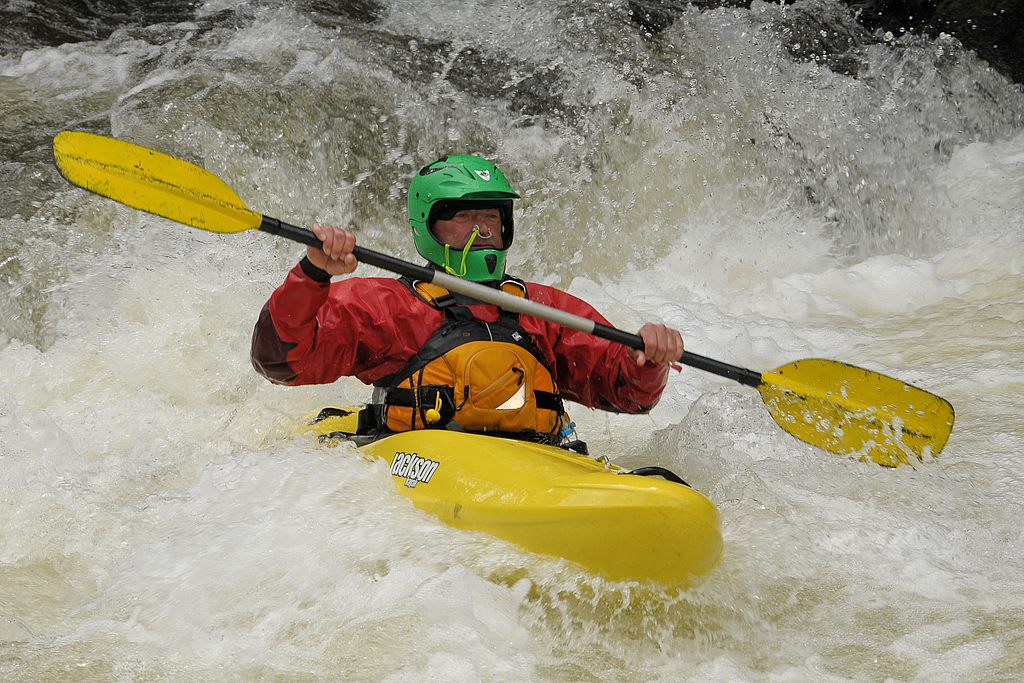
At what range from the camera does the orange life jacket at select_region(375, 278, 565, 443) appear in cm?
316

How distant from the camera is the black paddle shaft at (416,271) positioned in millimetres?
2854

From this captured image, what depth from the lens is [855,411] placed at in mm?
3354

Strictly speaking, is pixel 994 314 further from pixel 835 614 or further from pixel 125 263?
pixel 125 263

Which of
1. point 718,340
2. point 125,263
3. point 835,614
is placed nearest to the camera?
point 835,614

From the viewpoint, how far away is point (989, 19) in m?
8.05

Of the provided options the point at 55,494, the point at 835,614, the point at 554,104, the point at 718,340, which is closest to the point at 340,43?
the point at 554,104

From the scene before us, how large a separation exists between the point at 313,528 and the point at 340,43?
457cm

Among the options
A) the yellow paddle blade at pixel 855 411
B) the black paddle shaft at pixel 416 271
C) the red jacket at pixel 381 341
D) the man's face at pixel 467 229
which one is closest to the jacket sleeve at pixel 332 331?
the red jacket at pixel 381 341

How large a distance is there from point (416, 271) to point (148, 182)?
0.84 metres

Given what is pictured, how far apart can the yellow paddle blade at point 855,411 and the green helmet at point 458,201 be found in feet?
3.21

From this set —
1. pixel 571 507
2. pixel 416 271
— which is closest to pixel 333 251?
pixel 416 271

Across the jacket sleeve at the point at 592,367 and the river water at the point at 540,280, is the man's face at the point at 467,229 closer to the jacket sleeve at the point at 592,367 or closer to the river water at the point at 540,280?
the jacket sleeve at the point at 592,367

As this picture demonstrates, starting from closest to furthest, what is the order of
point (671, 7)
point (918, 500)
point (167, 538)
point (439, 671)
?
1. point (439, 671)
2. point (167, 538)
3. point (918, 500)
4. point (671, 7)

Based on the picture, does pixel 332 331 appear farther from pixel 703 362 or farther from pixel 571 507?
pixel 703 362
